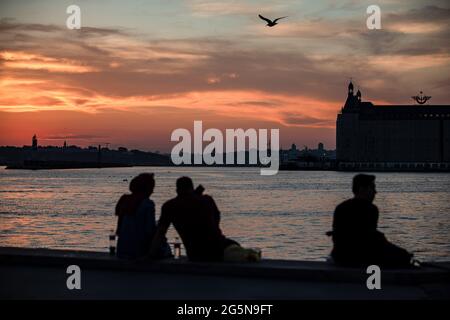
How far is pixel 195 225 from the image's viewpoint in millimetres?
8688

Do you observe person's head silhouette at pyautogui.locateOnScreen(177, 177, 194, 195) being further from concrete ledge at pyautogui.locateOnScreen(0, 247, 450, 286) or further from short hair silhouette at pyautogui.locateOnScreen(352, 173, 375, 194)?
short hair silhouette at pyautogui.locateOnScreen(352, 173, 375, 194)

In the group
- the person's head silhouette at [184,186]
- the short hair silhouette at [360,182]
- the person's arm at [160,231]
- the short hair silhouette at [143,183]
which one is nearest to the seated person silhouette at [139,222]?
the short hair silhouette at [143,183]

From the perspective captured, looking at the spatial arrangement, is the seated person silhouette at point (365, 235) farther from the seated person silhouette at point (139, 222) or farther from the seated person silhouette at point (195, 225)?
the seated person silhouette at point (139, 222)

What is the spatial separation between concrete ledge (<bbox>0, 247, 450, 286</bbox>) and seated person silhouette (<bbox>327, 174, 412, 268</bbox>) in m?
0.20

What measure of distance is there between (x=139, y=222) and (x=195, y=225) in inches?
26.7

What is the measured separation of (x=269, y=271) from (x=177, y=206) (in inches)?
47.9

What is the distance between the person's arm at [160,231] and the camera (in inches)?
342

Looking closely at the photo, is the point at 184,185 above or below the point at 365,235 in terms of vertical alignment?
above

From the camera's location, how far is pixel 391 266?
8.13 m

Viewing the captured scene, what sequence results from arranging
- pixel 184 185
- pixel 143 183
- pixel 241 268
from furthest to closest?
1. pixel 143 183
2. pixel 184 185
3. pixel 241 268

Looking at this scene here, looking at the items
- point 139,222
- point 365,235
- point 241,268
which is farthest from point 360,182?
point 139,222

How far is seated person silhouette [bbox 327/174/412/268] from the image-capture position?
8.12 m

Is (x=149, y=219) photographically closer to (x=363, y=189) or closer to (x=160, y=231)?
(x=160, y=231)
